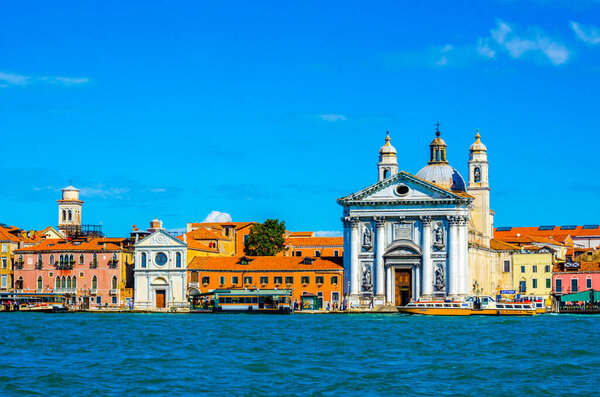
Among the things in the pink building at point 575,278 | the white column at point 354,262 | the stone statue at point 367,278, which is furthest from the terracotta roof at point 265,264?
the pink building at point 575,278

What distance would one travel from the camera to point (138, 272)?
79438 mm

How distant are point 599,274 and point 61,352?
5020 cm

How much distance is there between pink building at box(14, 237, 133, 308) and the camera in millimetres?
81688

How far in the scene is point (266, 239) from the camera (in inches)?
3533

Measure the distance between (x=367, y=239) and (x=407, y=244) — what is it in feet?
9.31

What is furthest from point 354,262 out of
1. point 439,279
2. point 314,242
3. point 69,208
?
point 69,208

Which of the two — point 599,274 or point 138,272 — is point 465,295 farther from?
point 138,272

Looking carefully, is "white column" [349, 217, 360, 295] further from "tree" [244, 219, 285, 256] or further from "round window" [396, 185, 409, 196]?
"tree" [244, 219, 285, 256]

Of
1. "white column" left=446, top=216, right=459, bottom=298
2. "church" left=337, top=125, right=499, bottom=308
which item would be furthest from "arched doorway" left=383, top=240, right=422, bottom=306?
"white column" left=446, top=216, right=459, bottom=298

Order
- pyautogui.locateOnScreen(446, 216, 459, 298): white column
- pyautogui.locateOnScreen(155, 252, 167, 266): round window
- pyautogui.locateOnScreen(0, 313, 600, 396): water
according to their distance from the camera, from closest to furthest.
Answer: pyautogui.locateOnScreen(0, 313, 600, 396): water < pyautogui.locateOnScreen(446, 216, 459, 298): white column < pyautogui.locateOnScreen(155, 252, 167, 266): round window

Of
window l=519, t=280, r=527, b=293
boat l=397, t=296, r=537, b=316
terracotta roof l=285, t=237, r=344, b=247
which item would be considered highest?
terracotta roof l=285, t=237, r=344, b=247

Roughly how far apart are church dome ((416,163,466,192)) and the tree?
12810 millimetres

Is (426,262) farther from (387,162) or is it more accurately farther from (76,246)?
(76,246)

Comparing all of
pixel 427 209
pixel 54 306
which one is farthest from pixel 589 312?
pixel 54 306
